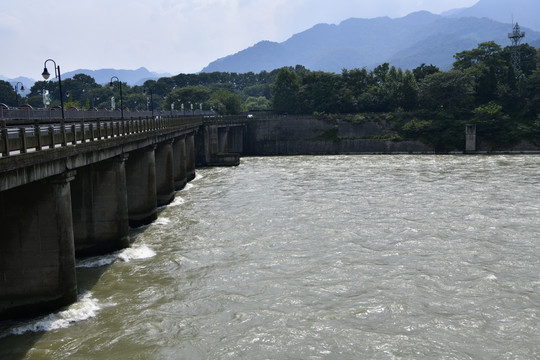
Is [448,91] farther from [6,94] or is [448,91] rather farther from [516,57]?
[6,94]

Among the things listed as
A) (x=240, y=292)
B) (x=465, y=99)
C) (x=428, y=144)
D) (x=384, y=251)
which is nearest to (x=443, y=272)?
(x=384, y=251)

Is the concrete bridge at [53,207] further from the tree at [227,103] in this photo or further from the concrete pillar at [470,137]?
the tree at [227,103]

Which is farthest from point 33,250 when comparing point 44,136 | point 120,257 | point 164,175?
point 164,175

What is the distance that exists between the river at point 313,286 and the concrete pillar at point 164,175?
3294 mm

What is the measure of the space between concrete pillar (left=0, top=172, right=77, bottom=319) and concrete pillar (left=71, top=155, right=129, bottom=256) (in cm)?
938

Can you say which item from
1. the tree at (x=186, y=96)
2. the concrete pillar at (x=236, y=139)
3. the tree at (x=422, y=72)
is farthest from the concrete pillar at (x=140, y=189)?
the tree at (x=186, y=96)

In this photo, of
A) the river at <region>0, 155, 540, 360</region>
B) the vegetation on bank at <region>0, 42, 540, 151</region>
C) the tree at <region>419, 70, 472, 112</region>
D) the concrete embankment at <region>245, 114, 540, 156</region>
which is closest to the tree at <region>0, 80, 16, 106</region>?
the vegetation on bank at <region>0, 42, 540, 151</region>

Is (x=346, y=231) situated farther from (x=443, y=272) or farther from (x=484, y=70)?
(x=484, y=70)

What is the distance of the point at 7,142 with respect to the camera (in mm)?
20109

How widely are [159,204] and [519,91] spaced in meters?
99.9

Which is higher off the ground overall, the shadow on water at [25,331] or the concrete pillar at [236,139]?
the concrete pillar at [236,139]

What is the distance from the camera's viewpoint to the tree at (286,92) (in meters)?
154

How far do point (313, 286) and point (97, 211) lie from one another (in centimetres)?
1509

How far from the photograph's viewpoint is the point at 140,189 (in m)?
43.8
